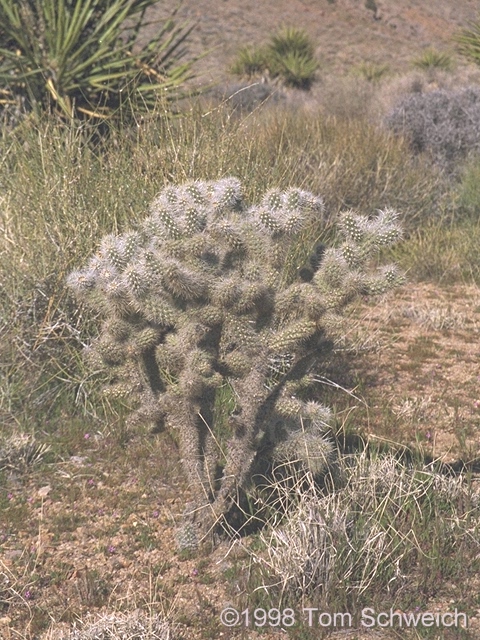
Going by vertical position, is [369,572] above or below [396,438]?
above

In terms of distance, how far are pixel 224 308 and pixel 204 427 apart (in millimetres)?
644

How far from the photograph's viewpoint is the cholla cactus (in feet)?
11.5

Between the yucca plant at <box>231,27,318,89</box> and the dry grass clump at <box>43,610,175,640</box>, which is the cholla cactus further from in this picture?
→ the yucca plant at <box>231,27,318,89</box>

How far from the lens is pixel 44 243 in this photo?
17.7 ft

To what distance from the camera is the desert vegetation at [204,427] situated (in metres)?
3.42

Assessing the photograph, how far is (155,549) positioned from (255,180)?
9.29ft

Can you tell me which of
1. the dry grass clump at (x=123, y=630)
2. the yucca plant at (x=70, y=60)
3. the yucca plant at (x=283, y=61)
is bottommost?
the yucca plant at (x=283, y=61)

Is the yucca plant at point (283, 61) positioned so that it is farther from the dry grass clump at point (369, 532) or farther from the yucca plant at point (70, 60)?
the dry grass clump at point (369, 532)

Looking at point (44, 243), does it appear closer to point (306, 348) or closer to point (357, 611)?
point (306, 348)

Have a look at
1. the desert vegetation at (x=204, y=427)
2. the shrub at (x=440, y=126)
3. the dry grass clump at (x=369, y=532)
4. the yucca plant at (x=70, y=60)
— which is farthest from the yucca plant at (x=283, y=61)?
the dry grass clump at (x=369, y=532)

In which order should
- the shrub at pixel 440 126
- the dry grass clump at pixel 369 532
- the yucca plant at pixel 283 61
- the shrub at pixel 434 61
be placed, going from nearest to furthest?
the dry grass clump at pixel 369 532
the shrub at pixel 440 126
the yucca plant at pixel 283 61
the shrub at pixel 434 61

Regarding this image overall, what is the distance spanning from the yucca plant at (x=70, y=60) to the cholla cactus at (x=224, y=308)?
409 centimetres

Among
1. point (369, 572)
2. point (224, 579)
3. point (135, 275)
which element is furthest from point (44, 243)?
point (369, 572)

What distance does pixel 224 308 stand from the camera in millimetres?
3549
